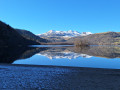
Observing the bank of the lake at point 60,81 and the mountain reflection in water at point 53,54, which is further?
the mountain reflection in water at point 53,54

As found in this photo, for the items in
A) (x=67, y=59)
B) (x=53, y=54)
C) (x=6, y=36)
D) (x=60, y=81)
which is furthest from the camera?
(x=6, y=36)

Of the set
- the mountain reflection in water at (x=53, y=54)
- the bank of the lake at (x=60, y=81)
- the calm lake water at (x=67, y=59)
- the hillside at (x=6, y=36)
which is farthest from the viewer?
the hillside at (x=6, y=36)

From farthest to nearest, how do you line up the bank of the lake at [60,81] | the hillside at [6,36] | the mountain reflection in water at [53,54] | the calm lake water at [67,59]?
1. the hillside at [6,36]
2. the mountain reflection in water at [53,54]
3. the calm lake water at [67,59]
4. the bank of the lake at [60,81]

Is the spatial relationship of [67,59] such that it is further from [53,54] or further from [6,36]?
[6,36]

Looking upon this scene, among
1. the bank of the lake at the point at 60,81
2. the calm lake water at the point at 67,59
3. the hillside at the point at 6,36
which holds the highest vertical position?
the hillside at the point at 6,36

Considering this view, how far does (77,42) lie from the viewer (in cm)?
16312

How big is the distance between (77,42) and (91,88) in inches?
6109

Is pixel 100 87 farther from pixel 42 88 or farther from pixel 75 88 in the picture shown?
pixel 42 88

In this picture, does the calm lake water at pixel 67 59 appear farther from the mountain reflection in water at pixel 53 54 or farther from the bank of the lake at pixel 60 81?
the bank of the lake at pixel 60 81

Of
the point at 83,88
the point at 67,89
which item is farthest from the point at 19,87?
the point at 83,88

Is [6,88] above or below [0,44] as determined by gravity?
below

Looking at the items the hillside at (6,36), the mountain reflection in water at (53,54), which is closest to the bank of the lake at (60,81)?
the mountain reflection in water at (53,54)

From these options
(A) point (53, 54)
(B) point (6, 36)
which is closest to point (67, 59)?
(A) point (53, 54)

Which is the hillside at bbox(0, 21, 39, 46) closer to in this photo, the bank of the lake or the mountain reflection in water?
the mountain reflection in water
